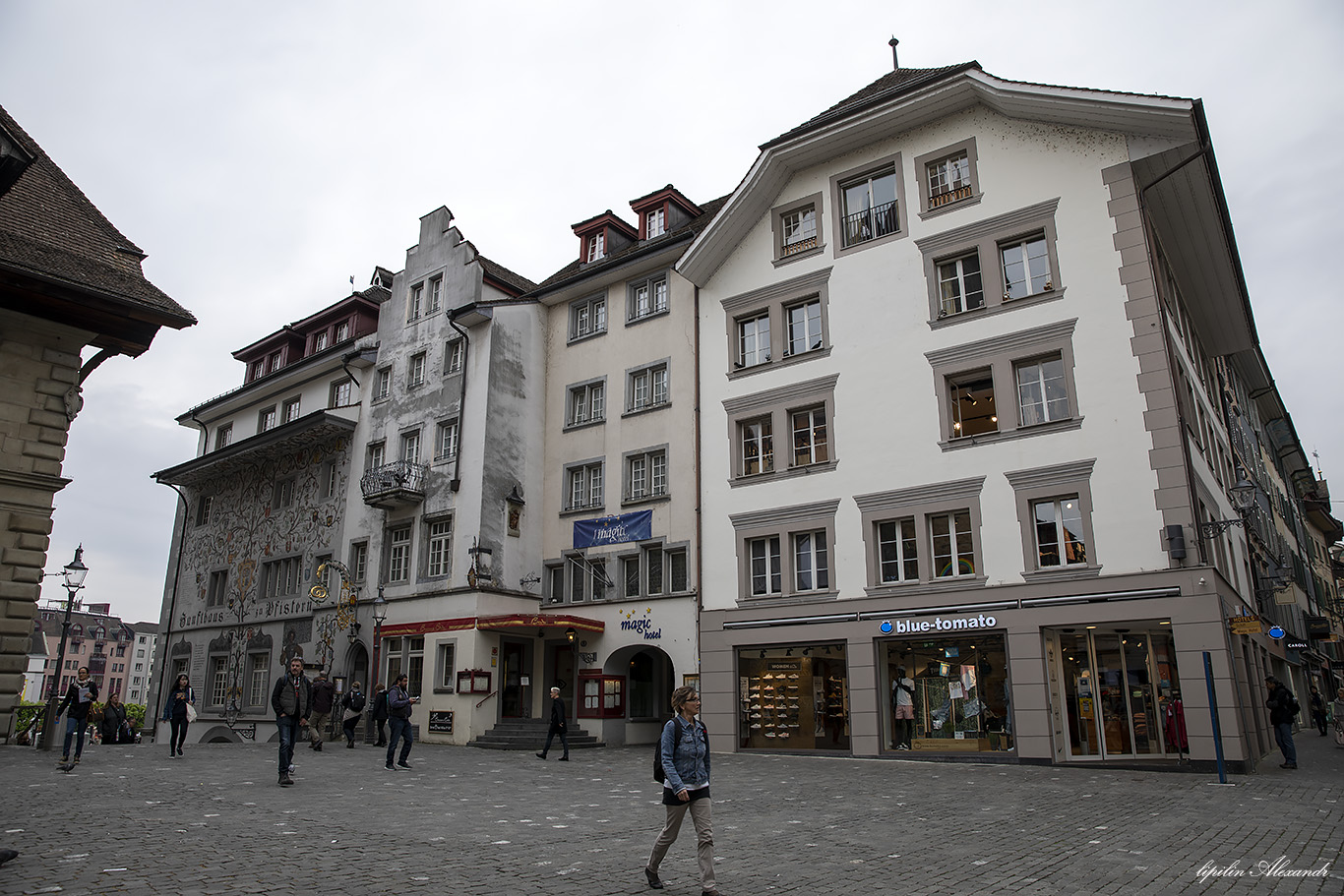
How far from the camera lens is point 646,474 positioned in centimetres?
2906

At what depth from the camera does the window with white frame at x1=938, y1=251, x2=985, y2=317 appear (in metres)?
23.2

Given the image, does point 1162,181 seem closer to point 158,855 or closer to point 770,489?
point 770,489

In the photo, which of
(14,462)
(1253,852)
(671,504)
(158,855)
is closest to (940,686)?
(671,504)

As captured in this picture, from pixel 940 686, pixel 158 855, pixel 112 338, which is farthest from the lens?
pixel 940 686

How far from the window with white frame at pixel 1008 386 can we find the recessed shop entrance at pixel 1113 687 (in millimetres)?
4731

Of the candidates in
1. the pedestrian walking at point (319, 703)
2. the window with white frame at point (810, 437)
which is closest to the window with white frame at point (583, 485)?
the window with white frame at point (810, 437)

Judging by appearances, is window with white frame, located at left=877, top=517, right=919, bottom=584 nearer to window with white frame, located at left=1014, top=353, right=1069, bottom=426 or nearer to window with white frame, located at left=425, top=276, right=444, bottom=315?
window with white frame, located at left=1014, top=353, right=1069, bottom=426

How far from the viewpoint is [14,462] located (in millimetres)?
13734

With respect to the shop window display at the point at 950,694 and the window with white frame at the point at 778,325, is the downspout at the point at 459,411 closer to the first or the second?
the window with white frame at the point at 778,325

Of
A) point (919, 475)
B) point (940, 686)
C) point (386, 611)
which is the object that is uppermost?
point (919, 475)

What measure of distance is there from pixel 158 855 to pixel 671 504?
19953 millimetres

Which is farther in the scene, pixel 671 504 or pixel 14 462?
pixel 671 504

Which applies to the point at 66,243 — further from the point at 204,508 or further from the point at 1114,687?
the point at 204,508

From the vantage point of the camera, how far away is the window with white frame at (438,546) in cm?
3030
